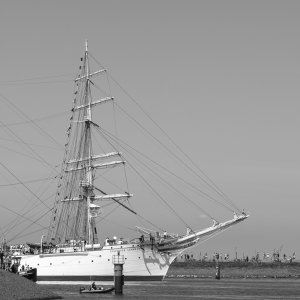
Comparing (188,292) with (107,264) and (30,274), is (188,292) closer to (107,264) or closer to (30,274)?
(30,274)

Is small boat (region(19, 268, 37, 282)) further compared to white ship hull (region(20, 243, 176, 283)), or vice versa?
white ship hull (region(20, 243, 176, 283))

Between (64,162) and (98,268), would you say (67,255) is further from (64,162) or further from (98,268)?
(64,162)

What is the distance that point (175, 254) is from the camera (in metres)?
130

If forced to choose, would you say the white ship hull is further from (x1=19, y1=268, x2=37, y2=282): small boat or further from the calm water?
(x1=19, y1=268, x2=37, y2=282): small boat

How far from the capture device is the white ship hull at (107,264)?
126m

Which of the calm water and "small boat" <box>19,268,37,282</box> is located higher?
"small boat" <box>19,268,37,282</box>

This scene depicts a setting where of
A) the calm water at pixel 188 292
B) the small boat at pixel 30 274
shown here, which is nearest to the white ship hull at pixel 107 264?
the calm water at pixel 188 292

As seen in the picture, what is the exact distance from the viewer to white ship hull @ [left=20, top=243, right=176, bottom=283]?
126 metres

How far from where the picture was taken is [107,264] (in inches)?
5002

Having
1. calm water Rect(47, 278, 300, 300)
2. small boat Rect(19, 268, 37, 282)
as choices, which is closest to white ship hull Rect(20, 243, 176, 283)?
calm water Rect(47, 278, 300, 300)

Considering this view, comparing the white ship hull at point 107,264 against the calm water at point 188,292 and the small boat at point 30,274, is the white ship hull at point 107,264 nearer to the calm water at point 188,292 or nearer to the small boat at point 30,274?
the calm water at point 188,292

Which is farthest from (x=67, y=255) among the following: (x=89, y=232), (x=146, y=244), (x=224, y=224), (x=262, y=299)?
(x=262, y=299)

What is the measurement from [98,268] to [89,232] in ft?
33.1

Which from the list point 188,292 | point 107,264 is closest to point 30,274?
point 188,292
